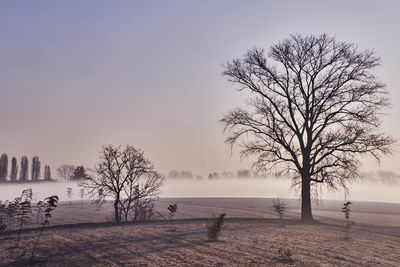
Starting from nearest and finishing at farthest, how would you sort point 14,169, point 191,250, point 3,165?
point 191,250
point 3,165
point 14,169

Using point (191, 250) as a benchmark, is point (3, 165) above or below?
above

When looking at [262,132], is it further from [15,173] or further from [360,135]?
[15,173]

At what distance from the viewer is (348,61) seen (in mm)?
26438

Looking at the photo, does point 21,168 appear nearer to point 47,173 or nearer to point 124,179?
point 47,173

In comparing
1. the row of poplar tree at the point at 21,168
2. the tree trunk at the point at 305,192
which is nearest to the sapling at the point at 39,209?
the tree trunk at the point at 305,192

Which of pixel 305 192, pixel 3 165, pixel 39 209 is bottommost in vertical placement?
pixel 39 209

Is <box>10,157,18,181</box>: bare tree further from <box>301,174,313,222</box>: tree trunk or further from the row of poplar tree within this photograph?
<box>301,174,313,222</box>: tree trunk

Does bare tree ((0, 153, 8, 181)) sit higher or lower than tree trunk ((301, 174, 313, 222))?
higher

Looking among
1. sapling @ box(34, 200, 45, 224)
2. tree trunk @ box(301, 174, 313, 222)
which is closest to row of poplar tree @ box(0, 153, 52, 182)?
sapling @ box(34, 200, 45, 224)

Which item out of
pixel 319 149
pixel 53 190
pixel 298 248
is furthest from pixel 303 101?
pixel 53 190

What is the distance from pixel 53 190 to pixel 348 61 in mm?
149386

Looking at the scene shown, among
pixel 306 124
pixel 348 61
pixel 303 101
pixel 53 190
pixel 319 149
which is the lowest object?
pixel 53 190

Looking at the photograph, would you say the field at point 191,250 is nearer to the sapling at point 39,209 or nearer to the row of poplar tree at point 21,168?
the sapling at point 39,209

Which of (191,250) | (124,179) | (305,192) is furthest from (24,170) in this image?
(191,250)
